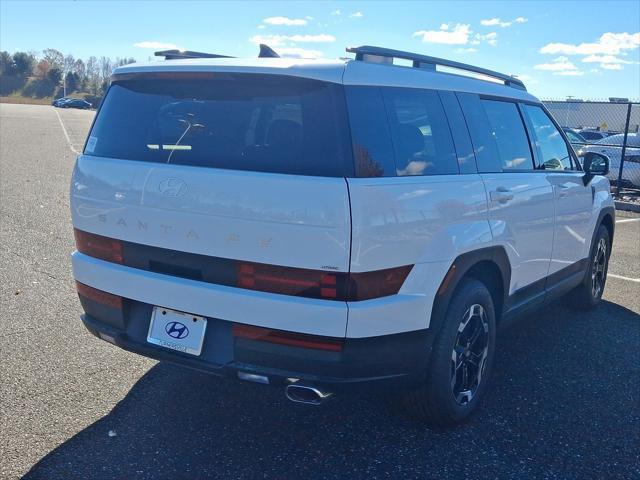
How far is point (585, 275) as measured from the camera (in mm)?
5801

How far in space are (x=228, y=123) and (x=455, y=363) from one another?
177cm

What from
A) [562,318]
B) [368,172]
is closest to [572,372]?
[562,318]

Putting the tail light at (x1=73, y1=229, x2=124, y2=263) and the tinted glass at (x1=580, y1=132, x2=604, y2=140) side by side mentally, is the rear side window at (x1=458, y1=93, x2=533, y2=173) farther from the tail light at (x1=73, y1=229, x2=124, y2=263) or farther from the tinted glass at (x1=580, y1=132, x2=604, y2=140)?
the tinted glass at (x1=580, y1=132, x2=604, y2=140)

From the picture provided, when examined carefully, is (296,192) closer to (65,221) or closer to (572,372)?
(572,372)

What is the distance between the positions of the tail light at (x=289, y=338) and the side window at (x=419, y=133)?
0.87 m

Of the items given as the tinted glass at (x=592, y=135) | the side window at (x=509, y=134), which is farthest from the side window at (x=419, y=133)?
the tinted glass at (x=592, y=135)

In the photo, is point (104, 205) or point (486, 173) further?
point (486, 173)

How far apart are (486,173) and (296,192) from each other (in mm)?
1469

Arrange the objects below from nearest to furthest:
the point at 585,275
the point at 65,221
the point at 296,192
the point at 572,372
→ the point at 296,192
the point at 572,372
the point at 585,275
the point at 65,221

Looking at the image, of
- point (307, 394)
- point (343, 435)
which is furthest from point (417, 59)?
point (343, 435)

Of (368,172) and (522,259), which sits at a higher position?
(368,172)

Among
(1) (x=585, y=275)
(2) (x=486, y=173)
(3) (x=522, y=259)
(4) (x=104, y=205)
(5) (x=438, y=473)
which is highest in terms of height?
(2) (x=486, y=173)

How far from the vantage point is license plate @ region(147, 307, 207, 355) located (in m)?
3.21

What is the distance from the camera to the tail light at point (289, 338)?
2.99 meters
